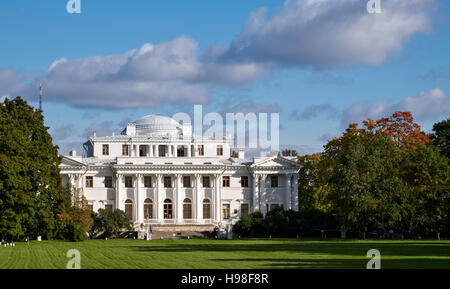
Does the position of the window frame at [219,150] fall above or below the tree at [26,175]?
above

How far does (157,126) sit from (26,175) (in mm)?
40807

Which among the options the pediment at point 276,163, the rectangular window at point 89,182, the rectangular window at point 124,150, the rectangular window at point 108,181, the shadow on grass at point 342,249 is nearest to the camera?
the shadow on grass at point 342,249

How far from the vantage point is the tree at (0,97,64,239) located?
192 ft

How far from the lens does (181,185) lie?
92.5m

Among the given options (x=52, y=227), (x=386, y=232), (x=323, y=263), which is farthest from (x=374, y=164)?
(x=323, y=263)

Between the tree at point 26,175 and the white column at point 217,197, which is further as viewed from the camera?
the white column at point 217,197

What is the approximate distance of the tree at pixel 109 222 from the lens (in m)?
82.6

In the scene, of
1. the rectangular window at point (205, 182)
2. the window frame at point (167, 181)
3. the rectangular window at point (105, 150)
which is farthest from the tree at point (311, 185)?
the rectangular window at point (105, 150)

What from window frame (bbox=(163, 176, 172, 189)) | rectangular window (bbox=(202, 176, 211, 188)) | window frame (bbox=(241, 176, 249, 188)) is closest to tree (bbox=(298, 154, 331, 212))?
window frame (bbox=(241, 176, 249, 188))

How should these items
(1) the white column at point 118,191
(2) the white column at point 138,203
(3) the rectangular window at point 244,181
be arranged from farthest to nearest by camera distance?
(3) the rectangular window at point 244,181
(1) the white column at point 118,191
(2) the white column at point 138,203

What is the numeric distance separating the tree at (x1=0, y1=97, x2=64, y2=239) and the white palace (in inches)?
823

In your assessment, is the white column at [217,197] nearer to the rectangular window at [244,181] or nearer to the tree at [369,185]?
the rectangular window at [244,181]
